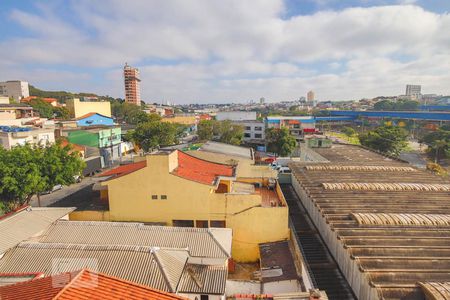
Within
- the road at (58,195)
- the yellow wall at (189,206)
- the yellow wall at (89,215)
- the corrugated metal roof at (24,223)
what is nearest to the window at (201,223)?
the yellow wall at (189,206)

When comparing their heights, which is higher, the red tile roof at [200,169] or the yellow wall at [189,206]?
the red tile roof at [200,169]

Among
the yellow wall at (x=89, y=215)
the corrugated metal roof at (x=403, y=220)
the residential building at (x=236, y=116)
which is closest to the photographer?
the corrugated metal roof at (x=403, y=220)

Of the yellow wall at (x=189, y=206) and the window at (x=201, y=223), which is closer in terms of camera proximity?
the yellow wall at (x=189, y=206)

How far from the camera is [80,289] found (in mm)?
7598

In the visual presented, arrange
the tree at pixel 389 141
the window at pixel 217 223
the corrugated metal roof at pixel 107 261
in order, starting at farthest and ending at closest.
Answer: the tree at pixel 389 141 < the window at pixel 217 223 < the corrugated metal roof at pixel 107 261

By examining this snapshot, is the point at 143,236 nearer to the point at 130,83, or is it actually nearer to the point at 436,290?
the point at 436,290

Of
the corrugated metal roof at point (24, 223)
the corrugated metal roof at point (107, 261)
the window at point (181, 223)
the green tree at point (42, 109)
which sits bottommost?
the window at point (181, 223)

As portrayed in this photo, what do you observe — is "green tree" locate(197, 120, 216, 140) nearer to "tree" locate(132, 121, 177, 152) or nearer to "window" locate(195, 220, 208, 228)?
"tree" locate(132, 121, 177, 152)

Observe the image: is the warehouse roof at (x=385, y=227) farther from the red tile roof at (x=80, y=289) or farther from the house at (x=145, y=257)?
the red tile roof at (x=80, y=289)

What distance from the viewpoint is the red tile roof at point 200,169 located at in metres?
18.7

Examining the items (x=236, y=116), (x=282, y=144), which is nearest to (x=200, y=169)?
(x=282, y=144)

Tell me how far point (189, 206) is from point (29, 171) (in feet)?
41.0

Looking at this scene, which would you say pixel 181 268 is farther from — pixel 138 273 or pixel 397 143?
pixel 397 143

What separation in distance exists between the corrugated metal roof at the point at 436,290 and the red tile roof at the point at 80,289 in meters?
7.24
